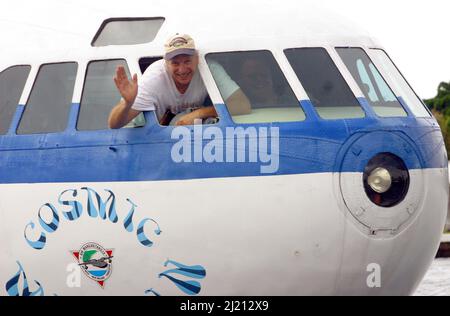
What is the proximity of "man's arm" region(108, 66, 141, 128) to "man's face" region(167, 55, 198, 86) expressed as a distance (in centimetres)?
41

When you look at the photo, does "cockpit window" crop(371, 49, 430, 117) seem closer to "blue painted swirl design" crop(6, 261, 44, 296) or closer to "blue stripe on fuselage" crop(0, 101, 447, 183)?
"blue stripe on fuselage" crop(0, 101, 447, 183)

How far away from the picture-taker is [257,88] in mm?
12000

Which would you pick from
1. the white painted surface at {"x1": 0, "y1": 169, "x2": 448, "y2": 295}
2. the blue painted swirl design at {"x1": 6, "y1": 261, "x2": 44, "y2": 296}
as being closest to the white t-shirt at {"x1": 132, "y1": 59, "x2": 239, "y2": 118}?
Result: the white painted surface at {"x1": 0, "y1": 169, "x2": 448, "y2": 295}

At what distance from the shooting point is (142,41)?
40.4 ft

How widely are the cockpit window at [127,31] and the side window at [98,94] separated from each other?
0.69ft

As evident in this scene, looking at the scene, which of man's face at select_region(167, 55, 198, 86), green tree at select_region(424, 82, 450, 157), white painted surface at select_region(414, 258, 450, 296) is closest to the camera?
man's face at select_region(167, 55, 198, 86)

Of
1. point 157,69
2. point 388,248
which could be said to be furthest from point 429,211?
point 157,69

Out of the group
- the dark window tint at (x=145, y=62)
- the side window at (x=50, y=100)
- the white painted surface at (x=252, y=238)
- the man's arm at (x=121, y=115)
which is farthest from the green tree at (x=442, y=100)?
the man's arm at (x=121, y=115)

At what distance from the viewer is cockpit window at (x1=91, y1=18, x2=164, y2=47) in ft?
40.5

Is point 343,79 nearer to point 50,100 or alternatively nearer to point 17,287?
point 50,100

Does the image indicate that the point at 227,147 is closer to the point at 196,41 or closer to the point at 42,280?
the point at 196,41

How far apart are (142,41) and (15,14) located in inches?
59.6

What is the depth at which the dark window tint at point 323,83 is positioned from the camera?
11.9m

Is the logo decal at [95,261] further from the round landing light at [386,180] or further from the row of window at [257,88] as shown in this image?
the round landing light at [386,180]
